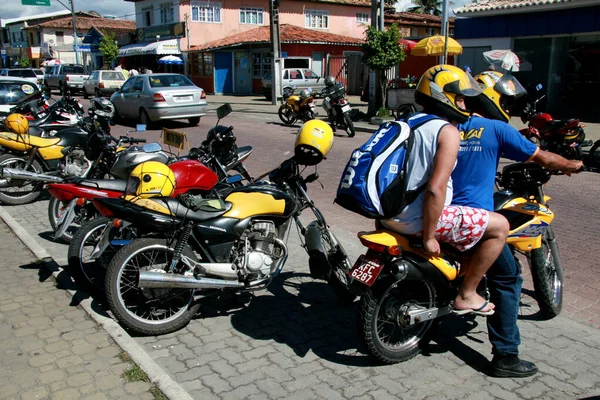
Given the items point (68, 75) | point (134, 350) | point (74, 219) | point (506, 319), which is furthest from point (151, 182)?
point (68, 75)

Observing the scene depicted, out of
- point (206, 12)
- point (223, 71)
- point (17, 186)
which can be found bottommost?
point (17, 186)

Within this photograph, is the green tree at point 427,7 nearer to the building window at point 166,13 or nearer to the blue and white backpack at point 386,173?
the building window at point 166,13

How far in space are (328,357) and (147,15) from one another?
145 feet

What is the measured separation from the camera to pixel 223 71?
35.8 metres

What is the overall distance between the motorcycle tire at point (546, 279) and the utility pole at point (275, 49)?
21181mm

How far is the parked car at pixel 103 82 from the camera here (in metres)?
28.4

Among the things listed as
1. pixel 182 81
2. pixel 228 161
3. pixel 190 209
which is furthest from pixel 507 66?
pixel 190 209

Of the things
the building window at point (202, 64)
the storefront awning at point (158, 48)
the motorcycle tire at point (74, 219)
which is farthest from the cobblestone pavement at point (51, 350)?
the storefront awning at point (158, 48)

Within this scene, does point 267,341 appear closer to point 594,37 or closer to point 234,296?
point 234,296

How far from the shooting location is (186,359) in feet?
12.1

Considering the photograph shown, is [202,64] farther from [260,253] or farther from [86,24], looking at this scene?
[260,253]

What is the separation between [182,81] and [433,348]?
14.8 m

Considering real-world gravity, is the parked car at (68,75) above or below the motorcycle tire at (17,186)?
above

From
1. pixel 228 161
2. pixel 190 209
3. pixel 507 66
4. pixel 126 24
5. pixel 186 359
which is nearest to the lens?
pixel 186 359
